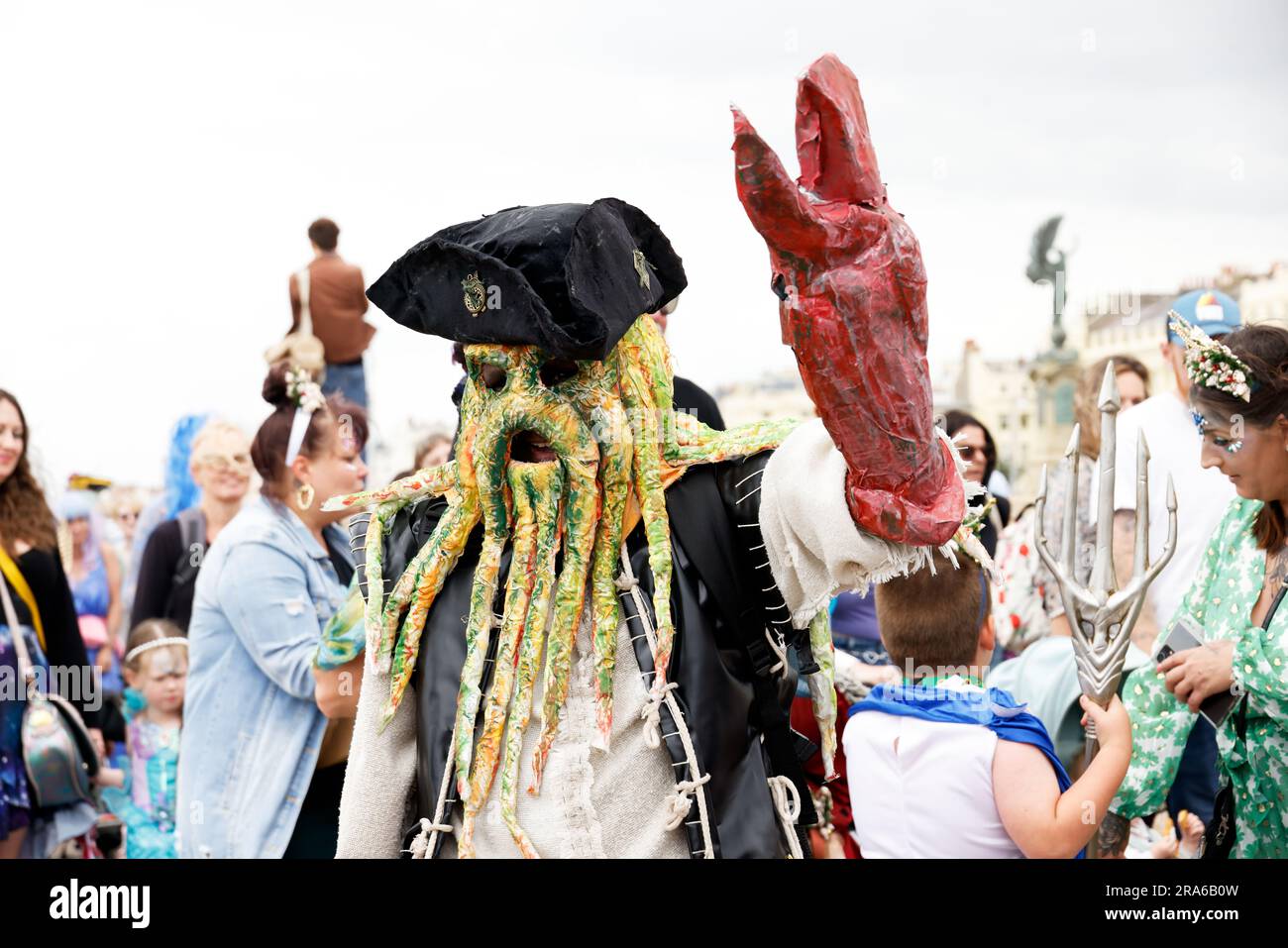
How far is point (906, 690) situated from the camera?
2.78 metres

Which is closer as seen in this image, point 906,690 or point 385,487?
point 385,487

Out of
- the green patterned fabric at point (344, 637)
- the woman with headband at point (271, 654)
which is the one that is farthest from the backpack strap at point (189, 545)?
the green patterned fabric at point (344, 637)

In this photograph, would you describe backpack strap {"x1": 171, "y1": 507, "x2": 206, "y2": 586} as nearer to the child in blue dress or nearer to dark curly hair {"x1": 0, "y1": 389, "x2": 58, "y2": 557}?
the child in blue dress

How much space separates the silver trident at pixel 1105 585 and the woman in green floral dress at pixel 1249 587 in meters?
0.44

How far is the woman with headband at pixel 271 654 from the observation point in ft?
11.8

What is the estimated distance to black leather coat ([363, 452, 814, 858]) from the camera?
7.11ft

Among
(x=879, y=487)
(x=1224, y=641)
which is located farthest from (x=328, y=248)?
(x=879, y=487)

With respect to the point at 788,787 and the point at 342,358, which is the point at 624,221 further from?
the point at 342,358

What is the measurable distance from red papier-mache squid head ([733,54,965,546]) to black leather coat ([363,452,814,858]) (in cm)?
32

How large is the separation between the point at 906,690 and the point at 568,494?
915mm

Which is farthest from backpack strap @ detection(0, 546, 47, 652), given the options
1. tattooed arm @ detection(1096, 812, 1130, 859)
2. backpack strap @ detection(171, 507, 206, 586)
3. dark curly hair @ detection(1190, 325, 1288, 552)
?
dark curly hair @ detection(1190, 325, 1288, 552)

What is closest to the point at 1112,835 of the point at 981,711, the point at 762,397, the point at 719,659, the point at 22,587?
the point at 981,711

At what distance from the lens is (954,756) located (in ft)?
8.59
